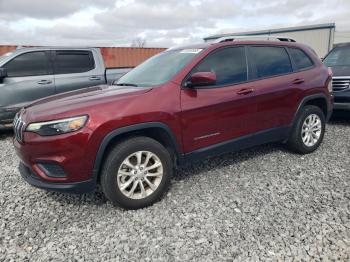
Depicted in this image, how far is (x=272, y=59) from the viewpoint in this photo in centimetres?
429

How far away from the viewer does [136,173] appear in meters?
3.14

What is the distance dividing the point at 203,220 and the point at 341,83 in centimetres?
492

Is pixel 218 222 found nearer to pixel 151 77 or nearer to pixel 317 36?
pixel 151 77

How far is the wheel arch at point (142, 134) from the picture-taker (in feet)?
9.61

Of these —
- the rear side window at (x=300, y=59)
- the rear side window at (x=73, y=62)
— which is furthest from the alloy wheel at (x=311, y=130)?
the rear side window at (x=73, y=62)

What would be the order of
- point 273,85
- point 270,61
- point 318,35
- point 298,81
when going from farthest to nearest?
1. point 318,35
2. point 298,81
3. point 270,61
4. point 273,85

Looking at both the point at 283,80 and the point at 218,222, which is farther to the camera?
the point at 283,80

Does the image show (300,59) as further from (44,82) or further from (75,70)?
(44,82)

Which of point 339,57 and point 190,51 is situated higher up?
point 190,51

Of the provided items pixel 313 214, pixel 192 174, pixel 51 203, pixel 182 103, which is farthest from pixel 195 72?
pixel 51 203

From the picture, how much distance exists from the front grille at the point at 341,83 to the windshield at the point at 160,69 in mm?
4042

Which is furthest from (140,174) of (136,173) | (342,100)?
(342,100)

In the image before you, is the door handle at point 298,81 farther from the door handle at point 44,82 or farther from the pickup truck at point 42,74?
the door handle at point 44,82

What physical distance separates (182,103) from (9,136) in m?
4.73
